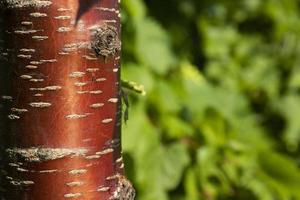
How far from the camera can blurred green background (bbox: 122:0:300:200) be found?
2.25 m

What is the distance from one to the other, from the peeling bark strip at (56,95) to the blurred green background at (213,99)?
3.76ft

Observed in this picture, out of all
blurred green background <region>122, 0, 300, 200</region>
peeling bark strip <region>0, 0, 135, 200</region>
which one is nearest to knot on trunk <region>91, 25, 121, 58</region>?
peeling bark strip <region>0, 0, 135, 200</region>

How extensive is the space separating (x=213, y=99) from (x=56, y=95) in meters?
1.95

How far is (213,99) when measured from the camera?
2779 millimetres

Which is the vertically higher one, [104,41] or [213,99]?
[104,41]

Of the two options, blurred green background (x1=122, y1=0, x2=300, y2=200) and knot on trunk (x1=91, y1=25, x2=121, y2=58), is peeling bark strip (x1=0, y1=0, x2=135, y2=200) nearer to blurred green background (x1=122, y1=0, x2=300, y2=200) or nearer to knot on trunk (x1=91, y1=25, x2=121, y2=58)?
knot on trunk (x1=91, y1=25, x2=121, y2=58)

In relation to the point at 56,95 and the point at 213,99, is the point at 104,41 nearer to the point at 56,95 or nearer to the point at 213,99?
the point at 56,95

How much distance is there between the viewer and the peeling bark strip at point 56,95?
85cm

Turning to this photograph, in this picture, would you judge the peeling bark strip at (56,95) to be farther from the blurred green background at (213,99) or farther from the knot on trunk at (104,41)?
the blurred green background at (213,99)

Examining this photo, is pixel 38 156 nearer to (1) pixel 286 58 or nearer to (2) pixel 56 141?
(2) pixel 56 141

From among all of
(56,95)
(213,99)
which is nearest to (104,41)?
(56,95)

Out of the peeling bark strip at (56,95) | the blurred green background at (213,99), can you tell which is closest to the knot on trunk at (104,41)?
the peeling bark strip at (56,95)

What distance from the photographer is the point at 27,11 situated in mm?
842

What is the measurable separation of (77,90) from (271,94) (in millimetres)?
2706
